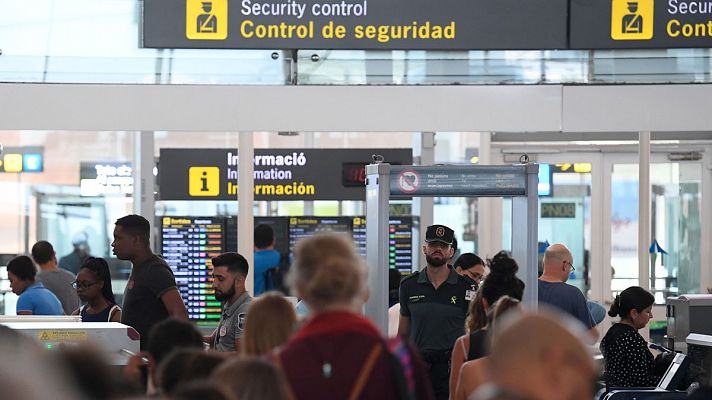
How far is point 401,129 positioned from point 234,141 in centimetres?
752

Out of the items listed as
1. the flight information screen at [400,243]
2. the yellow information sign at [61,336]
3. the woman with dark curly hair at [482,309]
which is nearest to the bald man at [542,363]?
the woman with dark curly hair at [482,309]

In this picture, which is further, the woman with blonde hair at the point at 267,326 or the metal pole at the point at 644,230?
the metal pole at the point at 644,230

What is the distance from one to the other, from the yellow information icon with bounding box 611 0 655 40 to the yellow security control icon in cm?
483

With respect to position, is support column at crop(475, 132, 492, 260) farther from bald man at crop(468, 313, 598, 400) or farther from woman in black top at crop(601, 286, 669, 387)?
bald man at crop(468, 313, 598, 400)

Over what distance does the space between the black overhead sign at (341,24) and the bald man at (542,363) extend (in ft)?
13.8

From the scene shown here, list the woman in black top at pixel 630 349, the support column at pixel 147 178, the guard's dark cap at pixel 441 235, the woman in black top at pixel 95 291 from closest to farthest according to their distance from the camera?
the woman in black top at pixel 630 349 → the woman in black top at pixel 95 291 → the guard's dark cap at pixel 441 235 → the support column at pixel 147 178

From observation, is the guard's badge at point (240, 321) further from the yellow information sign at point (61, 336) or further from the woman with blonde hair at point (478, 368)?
the woman with blonde hair at point (478, 368)

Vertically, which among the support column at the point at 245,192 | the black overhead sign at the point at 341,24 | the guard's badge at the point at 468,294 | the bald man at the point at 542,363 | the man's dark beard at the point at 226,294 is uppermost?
the black overhead sign at the point at 341,24

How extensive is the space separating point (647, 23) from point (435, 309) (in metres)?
1.92

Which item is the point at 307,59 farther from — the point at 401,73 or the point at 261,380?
the point at 261,380

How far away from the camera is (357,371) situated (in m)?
3.25

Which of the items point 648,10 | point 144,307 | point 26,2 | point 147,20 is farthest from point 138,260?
point 648,10

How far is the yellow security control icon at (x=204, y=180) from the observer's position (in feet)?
34.7

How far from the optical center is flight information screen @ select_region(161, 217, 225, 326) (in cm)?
1070
